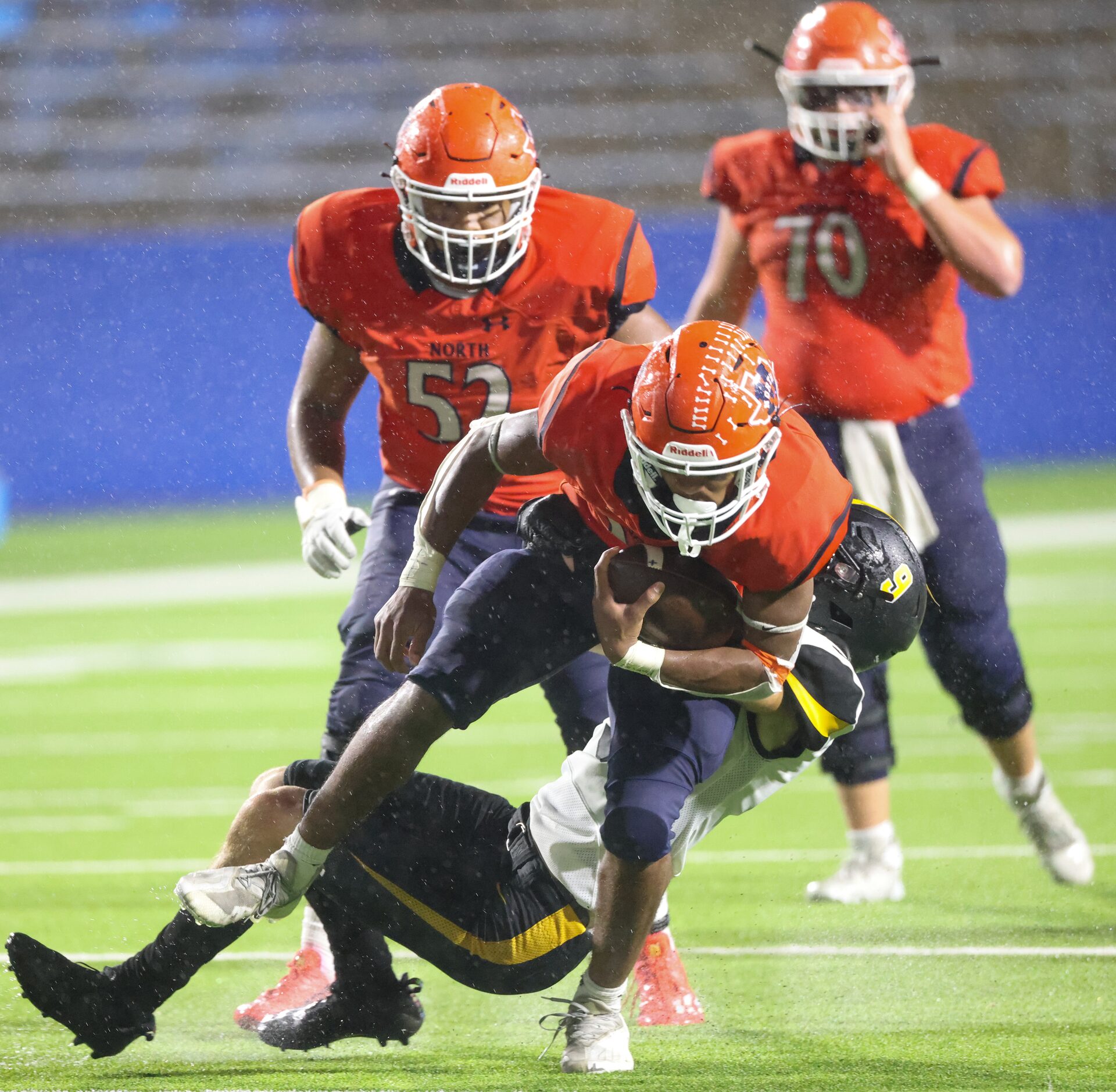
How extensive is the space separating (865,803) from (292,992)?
1.38m

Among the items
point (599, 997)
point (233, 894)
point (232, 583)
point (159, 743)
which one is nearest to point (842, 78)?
point (599, 997)

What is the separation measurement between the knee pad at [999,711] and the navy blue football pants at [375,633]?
101 centimetres

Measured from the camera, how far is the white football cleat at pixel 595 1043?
2.56 meters

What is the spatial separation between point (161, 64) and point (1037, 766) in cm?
1130

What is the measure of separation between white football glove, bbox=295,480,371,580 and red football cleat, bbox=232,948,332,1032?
70 centimetres

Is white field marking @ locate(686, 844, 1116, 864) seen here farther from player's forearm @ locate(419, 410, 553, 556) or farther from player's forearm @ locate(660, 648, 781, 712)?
player's forearm @ locate(660, 648, 781, 712)

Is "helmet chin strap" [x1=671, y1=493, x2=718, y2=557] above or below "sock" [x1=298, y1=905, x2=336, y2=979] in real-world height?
above

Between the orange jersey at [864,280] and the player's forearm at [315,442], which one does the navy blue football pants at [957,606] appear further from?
the player's forearm at [315,442]

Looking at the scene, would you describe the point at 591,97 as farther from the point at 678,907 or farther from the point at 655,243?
the point at 678,907

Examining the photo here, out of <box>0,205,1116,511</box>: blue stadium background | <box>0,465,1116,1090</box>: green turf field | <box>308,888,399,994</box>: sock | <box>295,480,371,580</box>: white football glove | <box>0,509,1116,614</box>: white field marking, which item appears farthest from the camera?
<box>0,205,1116,511</box>: blue stadium background

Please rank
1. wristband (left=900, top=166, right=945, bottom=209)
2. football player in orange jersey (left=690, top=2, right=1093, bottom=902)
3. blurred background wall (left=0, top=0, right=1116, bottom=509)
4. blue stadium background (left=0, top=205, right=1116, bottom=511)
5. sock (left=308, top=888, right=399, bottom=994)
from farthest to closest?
blurred background wall (left=0, top=0, right=1116, bottom=509), blue stadium background (left=0, top=205, right=1116, bottom=511), football player in orange jersey (left=690, top=2, right=1093, bottom=902), wristband (left=900, top=166, right=945, bottom=209), sock (left=308, top=888, right=399, bottom=994)

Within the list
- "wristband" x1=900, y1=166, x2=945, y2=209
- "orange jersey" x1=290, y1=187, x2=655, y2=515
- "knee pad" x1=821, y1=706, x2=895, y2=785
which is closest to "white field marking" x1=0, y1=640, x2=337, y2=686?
"knee pad" x1=821, y1=706, x2=895, y2=785

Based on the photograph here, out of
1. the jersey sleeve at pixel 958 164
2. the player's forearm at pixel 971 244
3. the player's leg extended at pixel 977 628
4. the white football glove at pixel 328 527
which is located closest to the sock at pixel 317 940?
the white football glove at pixel 328 527

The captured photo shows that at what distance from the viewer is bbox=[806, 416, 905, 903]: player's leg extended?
12.2 feet
